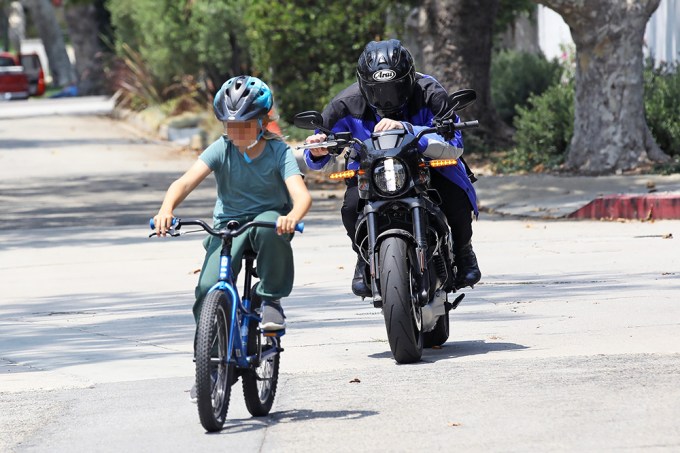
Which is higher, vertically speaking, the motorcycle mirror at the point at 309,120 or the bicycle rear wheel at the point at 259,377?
the motorcycle mirror at the point at 309,120

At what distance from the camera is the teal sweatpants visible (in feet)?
22.3

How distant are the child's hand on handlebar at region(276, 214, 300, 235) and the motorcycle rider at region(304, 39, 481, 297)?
1.75 metres

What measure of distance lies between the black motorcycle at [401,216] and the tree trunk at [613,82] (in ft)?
36.1

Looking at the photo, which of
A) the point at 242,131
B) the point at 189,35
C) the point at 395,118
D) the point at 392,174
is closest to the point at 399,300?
the point at 392,174

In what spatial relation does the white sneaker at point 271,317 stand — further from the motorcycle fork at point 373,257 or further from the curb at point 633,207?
the curb at point 633,207

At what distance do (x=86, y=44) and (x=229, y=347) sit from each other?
154 feet

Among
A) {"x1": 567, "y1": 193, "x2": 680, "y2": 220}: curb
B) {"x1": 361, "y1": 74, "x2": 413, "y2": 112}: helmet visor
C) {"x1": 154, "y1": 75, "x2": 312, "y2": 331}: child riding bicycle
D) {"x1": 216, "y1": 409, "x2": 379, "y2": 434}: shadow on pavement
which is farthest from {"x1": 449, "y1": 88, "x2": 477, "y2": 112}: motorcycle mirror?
{"x1": 567, "y1": 193, "x2": 680, "y2": 220}: curb

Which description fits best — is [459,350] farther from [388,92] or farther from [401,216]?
[388,92]

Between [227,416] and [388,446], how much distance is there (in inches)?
42.8

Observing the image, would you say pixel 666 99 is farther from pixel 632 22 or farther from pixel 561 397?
pixel 561 397

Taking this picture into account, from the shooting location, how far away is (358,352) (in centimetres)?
862

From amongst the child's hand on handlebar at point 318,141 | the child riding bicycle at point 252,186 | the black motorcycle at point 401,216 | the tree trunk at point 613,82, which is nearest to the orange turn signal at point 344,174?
the black motorcycle at point 401,216

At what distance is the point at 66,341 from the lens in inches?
376

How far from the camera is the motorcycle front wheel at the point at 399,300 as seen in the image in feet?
26.0
